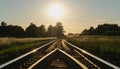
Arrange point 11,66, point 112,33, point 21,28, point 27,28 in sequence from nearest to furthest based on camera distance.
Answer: point 11,66
point 112,33
point 21,28
point 27,28

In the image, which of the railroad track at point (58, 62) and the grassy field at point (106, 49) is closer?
the railroad track at point (58, 62)

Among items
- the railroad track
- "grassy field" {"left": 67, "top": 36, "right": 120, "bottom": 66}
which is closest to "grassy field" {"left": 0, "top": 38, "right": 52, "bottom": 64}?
the railroad track

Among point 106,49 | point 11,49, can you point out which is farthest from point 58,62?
point 11,49

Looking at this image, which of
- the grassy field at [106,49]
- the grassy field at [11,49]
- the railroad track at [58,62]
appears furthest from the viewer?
the grassy field at [11,49]

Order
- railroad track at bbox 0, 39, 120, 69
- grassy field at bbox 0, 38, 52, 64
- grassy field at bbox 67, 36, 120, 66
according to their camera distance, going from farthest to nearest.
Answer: grassy field at bbox 0, 38, 52, 64, grassy field at bbox 67, 36, 120, 66, railroad track at bbox 0, 39, 120, 69

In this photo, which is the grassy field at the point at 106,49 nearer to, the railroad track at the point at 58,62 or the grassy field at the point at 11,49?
the railroad track at the point at 58,62

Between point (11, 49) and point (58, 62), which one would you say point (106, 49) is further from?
point (58, 62)

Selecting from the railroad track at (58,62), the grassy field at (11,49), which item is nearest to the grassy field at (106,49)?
the railroad track at (58,62)

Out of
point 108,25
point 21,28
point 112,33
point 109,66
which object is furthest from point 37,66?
point 108,25

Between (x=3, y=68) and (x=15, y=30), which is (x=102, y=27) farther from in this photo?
(x=3, y=68)

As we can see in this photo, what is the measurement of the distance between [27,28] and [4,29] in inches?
1465

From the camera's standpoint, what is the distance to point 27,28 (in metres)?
173

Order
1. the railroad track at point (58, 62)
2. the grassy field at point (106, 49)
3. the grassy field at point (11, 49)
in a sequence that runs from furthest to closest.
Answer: the grassy field at point (11, 49), the grassy field at point (106, 49), the railroad track at point (58, 62)

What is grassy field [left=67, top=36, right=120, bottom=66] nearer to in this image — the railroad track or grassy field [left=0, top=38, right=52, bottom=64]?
the railroad track
